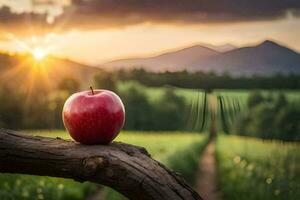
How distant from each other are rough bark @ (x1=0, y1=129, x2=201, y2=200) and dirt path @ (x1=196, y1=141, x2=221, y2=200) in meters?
5.34

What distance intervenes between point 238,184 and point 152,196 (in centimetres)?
509

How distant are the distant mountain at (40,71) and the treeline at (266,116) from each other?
9.33 ft

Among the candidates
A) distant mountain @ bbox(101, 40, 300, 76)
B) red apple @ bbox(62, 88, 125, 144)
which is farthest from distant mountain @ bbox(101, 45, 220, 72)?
red apple @ bbox(62, 88, 125, 144)

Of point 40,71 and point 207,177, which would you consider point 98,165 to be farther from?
point 40,71

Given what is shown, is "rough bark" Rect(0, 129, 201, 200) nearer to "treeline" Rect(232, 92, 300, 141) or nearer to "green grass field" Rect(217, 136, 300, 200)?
"green grass field" Rect(217, 136, 300, 200)

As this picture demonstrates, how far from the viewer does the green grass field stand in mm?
A: 6000

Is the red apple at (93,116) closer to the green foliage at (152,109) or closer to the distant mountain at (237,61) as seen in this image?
the distant mountain at (237,61)

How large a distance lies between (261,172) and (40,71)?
731 centimetres

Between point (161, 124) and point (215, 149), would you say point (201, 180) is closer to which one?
point (215, 149)

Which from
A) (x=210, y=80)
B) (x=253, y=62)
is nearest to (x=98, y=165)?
(x=210, y=80)

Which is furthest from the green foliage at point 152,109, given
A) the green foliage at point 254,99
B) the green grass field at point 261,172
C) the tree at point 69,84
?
the green grass field at point 261,172

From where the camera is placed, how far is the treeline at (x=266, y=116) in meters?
10.7

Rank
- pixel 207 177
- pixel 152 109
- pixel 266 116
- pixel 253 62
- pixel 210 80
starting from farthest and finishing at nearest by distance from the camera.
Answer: pixel 152 109 → pixel 253 62 → pixel 266 116 → pixel 210 80 → pixel 207 177

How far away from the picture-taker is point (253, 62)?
12.6 metres
